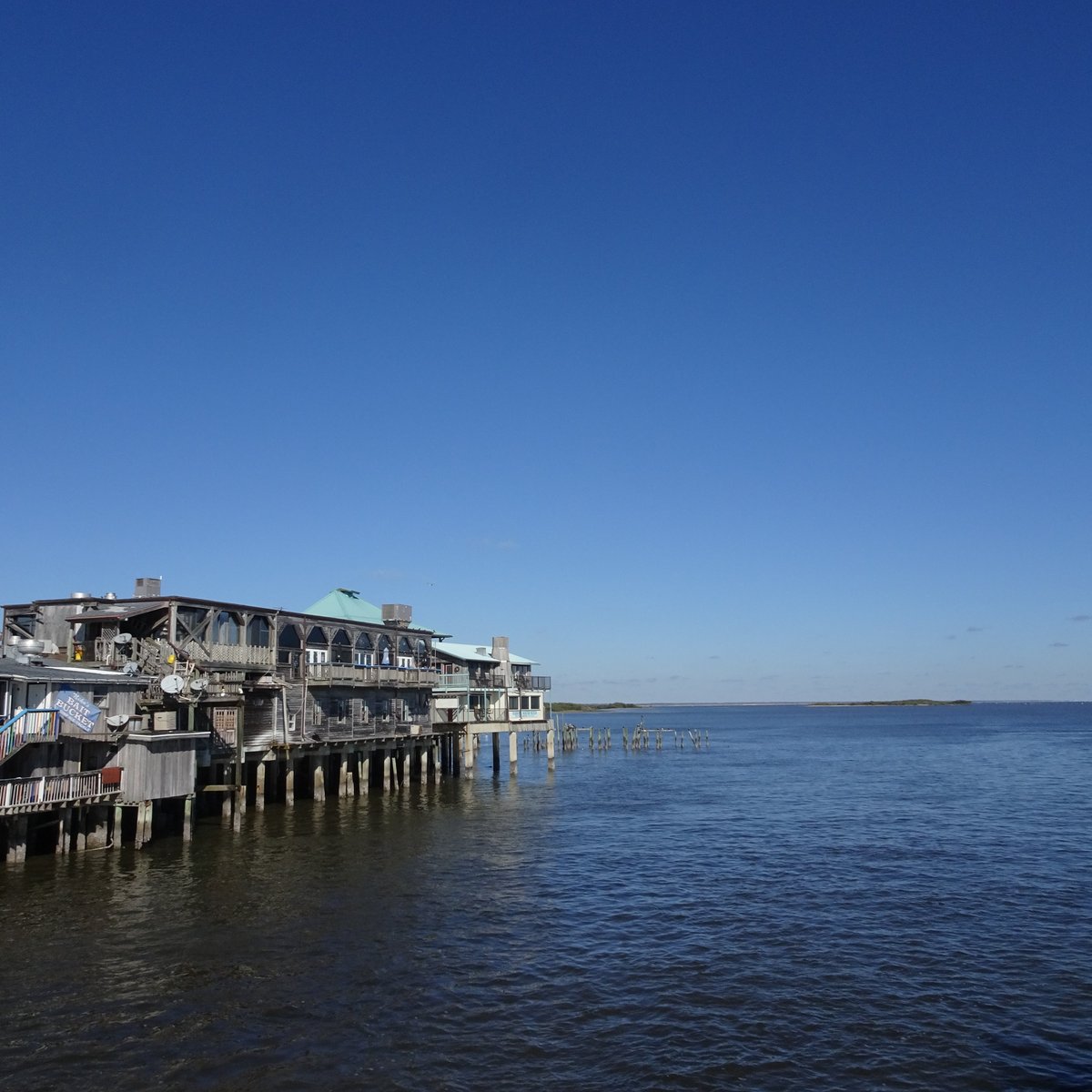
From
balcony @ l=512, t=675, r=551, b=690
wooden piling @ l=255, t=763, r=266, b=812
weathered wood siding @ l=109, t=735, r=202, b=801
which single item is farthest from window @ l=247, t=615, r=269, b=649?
balcony @ l=512, t=675, r=551, b=690

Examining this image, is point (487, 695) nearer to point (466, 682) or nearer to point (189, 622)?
point (466, 682)

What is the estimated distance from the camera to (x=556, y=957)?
944 inches

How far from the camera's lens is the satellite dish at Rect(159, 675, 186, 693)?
3788 cm

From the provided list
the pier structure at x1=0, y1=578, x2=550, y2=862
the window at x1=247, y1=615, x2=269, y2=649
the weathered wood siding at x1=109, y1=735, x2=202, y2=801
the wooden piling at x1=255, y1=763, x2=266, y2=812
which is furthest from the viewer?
the window at x1=247, y1=615, x2=269, y2=649

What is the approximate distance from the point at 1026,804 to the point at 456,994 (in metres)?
46.2

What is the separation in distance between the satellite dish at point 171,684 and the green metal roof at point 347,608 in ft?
97.7

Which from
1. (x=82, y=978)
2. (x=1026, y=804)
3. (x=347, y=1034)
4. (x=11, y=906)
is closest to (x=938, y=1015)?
(x=347, y=1034)

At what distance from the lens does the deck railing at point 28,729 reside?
31391 mm

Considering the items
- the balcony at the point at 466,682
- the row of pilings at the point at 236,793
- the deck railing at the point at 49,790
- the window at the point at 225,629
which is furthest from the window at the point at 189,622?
the balcony at the point at 466,682

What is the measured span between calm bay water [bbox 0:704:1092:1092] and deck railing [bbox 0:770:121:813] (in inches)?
101

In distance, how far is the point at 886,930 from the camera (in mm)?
26359

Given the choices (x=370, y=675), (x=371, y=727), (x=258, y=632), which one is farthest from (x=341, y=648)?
(x=258, y=632)

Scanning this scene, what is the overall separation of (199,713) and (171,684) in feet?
18.8

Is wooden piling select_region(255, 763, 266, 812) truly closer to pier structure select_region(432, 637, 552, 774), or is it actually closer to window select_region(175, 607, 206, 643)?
window select_region(175, 607, 206, 643)
